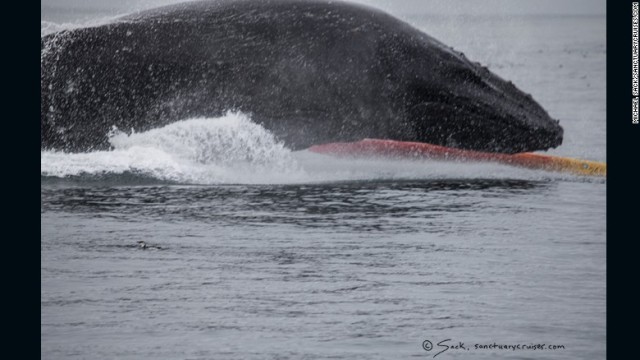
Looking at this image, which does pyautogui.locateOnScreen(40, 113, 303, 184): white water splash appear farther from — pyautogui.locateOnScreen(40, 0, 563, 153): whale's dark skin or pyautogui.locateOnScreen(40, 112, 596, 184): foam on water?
pyautogui.locateOnScreen(40, 0, 563, 153): whale's dark skin

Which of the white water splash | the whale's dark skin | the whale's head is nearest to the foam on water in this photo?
the white water splash

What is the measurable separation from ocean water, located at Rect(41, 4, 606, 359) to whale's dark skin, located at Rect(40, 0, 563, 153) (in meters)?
0.31

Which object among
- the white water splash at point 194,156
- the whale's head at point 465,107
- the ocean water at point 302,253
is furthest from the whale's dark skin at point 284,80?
the ocean water at point 302,253

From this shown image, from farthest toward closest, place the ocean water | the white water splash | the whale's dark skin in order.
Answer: the white water splash, the whale's dark skin, the ocean water

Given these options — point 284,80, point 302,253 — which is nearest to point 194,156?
point 284,80

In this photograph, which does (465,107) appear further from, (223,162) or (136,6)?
(136,6)

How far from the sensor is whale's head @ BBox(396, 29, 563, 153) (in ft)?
44.5

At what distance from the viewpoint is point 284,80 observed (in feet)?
44.7

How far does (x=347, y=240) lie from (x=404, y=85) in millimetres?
2169

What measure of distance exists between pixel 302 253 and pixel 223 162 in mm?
3235

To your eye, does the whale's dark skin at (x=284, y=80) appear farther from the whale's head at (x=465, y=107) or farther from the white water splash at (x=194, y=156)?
the white water splash at (x=194, y=156)

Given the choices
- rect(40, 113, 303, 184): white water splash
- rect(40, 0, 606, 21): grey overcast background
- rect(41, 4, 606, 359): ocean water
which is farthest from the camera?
rect(40, 0, 606, 21): grey overcast background

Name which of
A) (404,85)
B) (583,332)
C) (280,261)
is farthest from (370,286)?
(404,85)

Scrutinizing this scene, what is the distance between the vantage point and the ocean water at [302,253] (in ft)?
32.6
